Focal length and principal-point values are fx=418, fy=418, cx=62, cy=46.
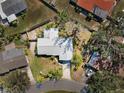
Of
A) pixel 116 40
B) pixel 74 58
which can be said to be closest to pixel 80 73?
pixel 74 58

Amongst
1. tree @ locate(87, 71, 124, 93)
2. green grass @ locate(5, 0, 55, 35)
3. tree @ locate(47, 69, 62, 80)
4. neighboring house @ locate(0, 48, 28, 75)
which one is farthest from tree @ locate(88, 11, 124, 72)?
neighboring house @ locate(0, 48, 28, 75)

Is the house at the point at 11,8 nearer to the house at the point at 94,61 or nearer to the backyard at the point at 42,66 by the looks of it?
the backyard at the point at 42,66

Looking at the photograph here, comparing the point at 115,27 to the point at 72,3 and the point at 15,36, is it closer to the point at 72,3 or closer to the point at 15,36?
the point at 72,3

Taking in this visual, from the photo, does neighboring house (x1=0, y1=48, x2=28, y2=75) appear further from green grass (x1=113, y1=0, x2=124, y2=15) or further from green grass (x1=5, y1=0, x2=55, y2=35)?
green grass (x1=113, y1=0, x2=124, y2=15)

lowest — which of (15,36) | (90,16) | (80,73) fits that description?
(80,73)

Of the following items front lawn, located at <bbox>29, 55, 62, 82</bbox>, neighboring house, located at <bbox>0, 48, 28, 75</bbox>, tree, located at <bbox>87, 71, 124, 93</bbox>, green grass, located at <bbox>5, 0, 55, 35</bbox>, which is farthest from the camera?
front lawn, located at <bbox>29, 55, 62, 82</bbox>

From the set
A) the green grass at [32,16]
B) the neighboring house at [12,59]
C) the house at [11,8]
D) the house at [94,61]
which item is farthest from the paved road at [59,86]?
the house at [11,8]

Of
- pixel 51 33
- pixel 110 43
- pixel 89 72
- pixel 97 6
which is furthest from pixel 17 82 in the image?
pixel 97 6
